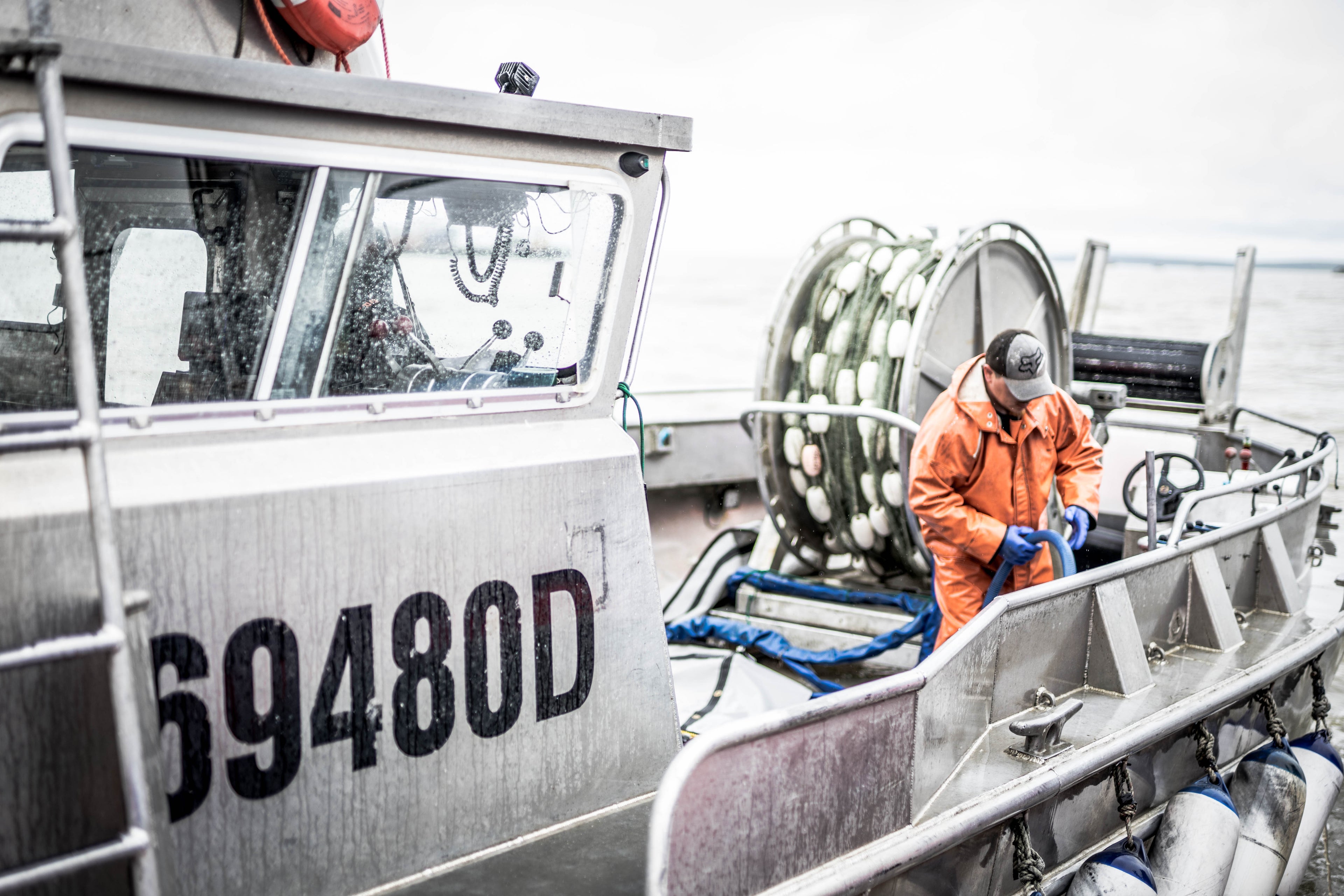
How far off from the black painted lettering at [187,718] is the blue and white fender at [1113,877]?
2489mm

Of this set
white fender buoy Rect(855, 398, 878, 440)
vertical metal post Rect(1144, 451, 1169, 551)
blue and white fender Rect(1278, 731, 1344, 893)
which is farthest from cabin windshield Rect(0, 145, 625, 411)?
blue and white fender Rect(1278, 731, 1344, 893)

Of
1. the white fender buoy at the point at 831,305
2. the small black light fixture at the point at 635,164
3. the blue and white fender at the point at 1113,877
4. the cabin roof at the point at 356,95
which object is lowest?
the blue and white fender at the point at 1113,877

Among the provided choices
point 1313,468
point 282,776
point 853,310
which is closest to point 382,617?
point 282,776

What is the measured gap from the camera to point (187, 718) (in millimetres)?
2090

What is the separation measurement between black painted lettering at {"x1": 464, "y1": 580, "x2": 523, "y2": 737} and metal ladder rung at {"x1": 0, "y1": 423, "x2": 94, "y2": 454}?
3.33ft

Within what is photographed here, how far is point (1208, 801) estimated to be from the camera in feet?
12.0

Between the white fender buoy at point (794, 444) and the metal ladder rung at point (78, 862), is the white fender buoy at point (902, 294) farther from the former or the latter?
the metal ladder rung at point (78, 862)

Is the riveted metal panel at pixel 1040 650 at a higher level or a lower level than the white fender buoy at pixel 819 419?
lower

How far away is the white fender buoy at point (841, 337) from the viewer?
18.2 ft

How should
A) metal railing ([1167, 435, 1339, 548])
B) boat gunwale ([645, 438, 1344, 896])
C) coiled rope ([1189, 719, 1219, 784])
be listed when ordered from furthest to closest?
metal railing ([1167, 435, 1339, 548]), coiled rope ([1189, 719, 1219, 784]), boat gunwale ([645, 438, 1344, 896])

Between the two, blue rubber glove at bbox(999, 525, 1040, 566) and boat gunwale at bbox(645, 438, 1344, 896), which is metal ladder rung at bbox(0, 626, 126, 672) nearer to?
boat gunwale at bbox(645, 438, 1344, 896)

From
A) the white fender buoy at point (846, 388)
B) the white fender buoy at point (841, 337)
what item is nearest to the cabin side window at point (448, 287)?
the white fender buoy at point (846, 388)

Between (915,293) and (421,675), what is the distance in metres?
3.61

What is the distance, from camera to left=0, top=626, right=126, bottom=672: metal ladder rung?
1.61 meters
